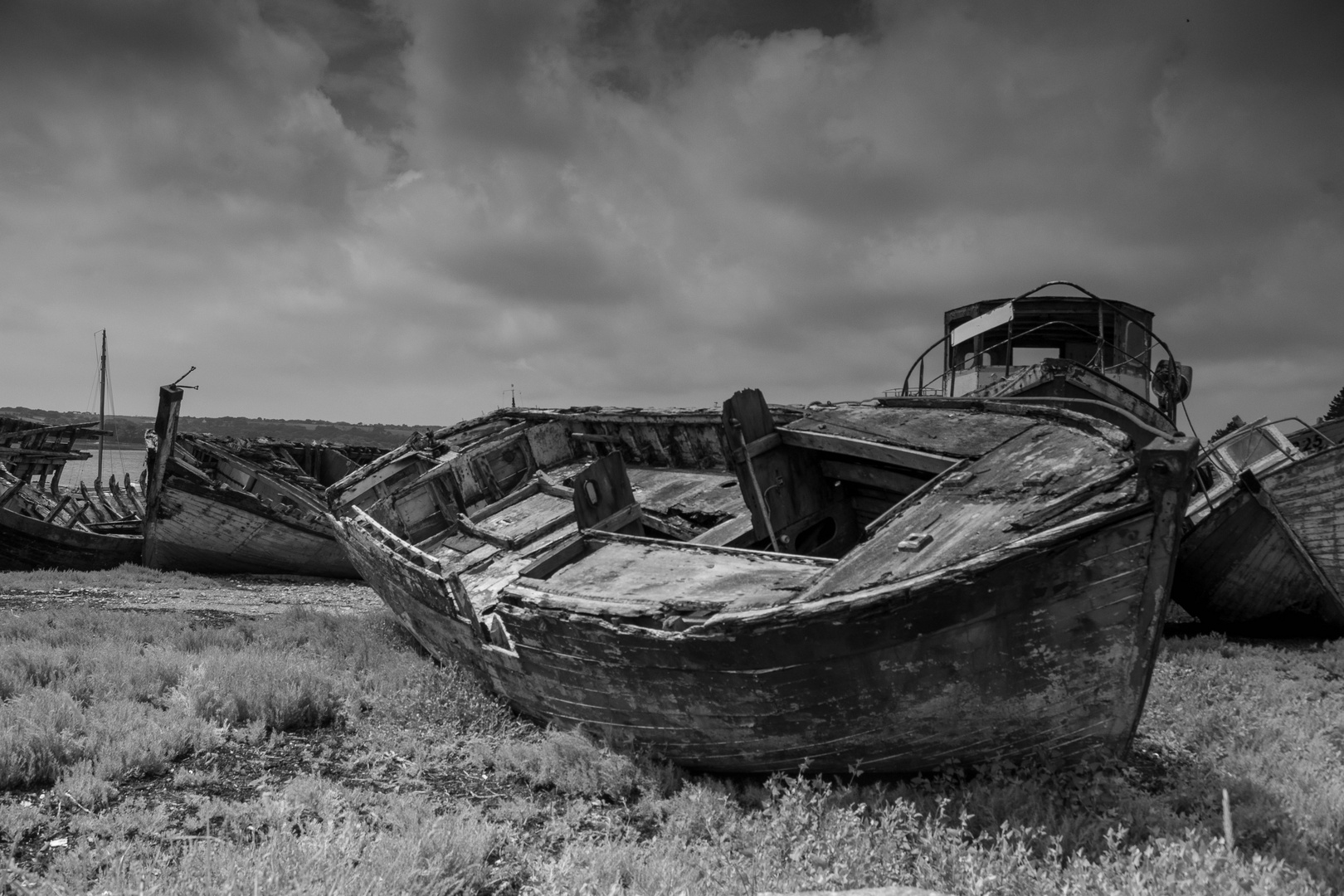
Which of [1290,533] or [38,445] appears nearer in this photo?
[1290,533]

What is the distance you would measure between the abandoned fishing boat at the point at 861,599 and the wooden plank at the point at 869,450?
21 millimetres

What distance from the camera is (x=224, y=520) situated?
680 inches

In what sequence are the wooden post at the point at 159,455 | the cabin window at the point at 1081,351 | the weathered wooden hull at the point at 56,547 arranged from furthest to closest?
the cabin window at the point at 1081,351, the wooden post at the point at 159,455, the weathered wooden hull at the point at 56,547

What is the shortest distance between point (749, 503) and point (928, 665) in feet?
9.74

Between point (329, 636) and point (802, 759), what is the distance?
23.0 ft

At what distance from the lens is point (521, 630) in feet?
18.9

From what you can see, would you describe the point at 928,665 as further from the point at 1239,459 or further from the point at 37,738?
the point at 1239,459

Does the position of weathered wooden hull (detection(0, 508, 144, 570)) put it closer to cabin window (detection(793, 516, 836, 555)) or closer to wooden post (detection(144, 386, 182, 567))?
wooden post (detection(144, 386, 182, 567))

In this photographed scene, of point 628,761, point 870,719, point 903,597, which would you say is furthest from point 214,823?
point 903,597

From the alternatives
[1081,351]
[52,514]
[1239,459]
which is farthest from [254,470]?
[1239,459]

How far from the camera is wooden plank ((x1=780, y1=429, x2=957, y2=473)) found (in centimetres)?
614

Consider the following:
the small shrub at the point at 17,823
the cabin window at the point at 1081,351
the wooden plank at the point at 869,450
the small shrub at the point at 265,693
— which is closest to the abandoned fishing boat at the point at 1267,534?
the wooden plank at the point at 869,450

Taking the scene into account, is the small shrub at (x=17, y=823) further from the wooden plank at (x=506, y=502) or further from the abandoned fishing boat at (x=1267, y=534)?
the abandoned fishing boat at (x=1267, y=534)

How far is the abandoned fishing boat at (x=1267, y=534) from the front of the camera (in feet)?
29.9
